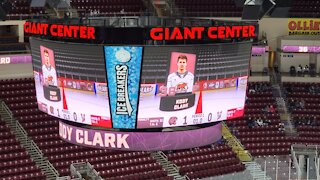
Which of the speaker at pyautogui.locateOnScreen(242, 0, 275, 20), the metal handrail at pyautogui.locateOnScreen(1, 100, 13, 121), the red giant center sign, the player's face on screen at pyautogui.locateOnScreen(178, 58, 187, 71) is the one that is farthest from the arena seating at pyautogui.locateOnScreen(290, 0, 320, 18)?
the player's face on screen at pyautogui.locateOnScreen(178, 58, 187, 71)

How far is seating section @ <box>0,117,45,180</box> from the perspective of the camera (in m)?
29.0

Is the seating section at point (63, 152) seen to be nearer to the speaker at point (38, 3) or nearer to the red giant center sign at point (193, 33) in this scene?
the speaker at point (38, 3)

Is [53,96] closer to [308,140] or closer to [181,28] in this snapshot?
[181,28]

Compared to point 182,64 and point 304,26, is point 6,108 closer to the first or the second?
point 182,64

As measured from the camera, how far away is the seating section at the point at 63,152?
1202 inches

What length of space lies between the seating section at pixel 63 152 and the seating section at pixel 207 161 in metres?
1.16

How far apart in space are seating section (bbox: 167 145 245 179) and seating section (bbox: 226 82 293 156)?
151 cm

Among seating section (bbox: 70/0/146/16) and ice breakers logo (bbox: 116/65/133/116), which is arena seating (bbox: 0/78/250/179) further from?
ice breakers logo (bbox: 116/65/133/116)

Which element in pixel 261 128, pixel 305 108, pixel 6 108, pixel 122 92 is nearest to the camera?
pixel 122 92

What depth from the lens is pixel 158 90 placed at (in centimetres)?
2039

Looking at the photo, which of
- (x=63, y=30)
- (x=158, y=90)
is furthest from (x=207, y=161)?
(x=63, y=30)

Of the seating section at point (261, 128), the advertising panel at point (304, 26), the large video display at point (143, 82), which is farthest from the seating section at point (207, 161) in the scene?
the large video display at point (143, 82)

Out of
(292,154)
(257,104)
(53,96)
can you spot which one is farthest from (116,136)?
(257,104)

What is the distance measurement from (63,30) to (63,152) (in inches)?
457
